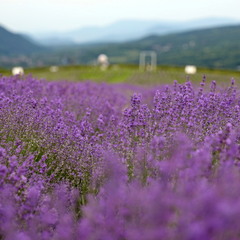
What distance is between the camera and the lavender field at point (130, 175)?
1.56 meters

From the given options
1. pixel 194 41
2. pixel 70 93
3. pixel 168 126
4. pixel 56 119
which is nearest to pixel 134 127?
pixel 168 126

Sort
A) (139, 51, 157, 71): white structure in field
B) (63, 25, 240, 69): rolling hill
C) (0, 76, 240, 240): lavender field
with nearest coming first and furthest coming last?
(0, 76, 240, 240): lavender field → (139, 51, 157, 71): white structure in field → (63, 25, 240, 69): rolling hill

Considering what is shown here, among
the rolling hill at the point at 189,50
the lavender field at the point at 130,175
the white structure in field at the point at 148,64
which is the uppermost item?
the rolling hill at the point at 189,50

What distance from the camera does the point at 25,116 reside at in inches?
175

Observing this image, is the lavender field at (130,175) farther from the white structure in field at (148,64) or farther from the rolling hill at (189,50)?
the rolling hill at (189,50)

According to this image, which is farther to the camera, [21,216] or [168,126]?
[168,126]

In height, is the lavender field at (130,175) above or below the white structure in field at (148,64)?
below

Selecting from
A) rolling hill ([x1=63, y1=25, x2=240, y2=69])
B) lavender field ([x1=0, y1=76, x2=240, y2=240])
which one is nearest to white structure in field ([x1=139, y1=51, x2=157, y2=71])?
lavender field ([x1=0, y1=76, x2=240, y2=240])

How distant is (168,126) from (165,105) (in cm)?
44

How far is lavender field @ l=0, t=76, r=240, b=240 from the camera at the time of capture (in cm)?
156

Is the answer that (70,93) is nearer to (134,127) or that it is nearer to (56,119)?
(56,119)

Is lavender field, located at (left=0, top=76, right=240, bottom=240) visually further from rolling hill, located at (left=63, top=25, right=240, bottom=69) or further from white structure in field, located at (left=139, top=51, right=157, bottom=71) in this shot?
rolling hill, located at (left=63, top=25, right=240, bottom=69)

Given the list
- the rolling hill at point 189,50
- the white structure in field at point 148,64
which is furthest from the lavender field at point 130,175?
the rolling hill at point 189,50

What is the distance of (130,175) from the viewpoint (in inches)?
138
